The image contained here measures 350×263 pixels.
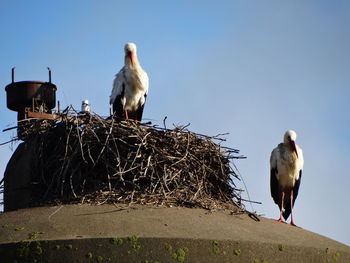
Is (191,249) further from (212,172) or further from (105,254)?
(212,172)

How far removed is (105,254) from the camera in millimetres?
4789

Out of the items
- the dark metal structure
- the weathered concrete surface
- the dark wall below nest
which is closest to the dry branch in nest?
the dark wall below nest

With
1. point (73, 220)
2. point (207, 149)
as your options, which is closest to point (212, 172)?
point (207, 149)

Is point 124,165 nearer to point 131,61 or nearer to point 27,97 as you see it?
point 27,97

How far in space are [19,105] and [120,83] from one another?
6.26ft

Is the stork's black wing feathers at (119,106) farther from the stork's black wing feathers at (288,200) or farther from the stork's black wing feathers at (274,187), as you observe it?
the stork's black wing feathers at (288,200)

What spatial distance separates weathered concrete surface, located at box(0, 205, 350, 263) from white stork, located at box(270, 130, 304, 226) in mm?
3318

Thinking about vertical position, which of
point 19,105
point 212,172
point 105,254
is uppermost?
point 19,105

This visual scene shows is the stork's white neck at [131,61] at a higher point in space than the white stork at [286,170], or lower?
higher

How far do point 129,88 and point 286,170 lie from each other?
2535mm

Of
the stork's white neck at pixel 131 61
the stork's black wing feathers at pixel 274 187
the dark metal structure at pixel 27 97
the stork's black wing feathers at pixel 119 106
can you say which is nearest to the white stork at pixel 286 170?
the stork's black wing feathers at pixel 274 187

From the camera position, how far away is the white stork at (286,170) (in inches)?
367

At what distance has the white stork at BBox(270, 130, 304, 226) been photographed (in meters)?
9.33

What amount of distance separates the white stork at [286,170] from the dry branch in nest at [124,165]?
1947 mm
